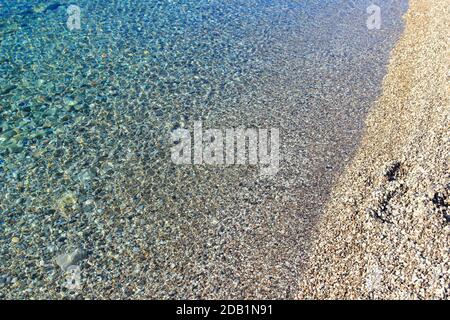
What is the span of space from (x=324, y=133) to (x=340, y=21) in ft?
13.5

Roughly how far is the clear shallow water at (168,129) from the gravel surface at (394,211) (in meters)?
0.27

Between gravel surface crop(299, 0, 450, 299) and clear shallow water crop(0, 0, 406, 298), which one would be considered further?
clear shallow water crop(0, 0, 406, 298)

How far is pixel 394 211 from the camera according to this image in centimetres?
489

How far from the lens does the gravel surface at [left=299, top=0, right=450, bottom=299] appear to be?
13.9 ft

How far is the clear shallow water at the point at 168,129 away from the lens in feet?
16.2

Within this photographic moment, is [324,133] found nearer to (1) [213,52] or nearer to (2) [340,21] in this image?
(1) [213,52]

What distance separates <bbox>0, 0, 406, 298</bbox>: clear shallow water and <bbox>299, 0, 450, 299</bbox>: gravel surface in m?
0.27

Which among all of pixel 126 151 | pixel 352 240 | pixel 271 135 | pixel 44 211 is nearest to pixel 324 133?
pixel 271 135

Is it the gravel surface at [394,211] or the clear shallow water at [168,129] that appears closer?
the gravel surface at [394,211]

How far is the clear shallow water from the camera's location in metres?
4.94

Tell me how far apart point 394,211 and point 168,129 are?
10.9 ft

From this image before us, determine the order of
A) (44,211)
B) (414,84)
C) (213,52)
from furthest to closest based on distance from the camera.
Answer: (213,52) < (414,84) < (44,211)

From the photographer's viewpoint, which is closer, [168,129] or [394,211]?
[394,211]

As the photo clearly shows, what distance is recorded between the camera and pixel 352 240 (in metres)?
4.83
